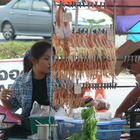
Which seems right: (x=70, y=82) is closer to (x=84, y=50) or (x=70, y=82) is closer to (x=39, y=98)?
(x=84, y=50)

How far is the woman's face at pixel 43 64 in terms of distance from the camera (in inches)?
172

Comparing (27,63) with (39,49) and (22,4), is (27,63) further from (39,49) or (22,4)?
(22,4)

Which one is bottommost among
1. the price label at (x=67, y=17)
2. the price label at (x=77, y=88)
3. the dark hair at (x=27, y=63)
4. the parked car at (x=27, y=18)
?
the parked car at (x=27, y=18)

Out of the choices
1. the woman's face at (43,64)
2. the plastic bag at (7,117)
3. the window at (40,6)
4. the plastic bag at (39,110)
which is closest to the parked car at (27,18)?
the window at (40,6)

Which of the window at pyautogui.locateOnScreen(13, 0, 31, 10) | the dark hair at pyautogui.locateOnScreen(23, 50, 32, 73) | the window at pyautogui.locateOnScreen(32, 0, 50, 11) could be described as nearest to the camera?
the dark hair at pyautogui.locateOnScreen(23, 50, 32, 73)

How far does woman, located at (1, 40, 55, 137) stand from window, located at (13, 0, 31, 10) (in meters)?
13.0

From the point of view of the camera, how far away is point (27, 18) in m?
17.2

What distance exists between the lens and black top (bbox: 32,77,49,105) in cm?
441

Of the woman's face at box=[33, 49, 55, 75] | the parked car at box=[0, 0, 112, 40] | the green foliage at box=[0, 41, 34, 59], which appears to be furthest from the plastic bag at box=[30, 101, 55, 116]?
the parked car at box=[0, 0, 112, 40]

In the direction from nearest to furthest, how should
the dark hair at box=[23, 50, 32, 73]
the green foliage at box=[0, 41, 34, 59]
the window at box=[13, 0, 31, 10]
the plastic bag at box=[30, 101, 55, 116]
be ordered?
1. the plastic bag at box=[30, 101, 55, 116]
2. the dark hair at box=[23, 50, 32, 73]
3. the green foliage at box=[0, 41, 34, 59]
4. the window at box=[13, 0, 31, 10]

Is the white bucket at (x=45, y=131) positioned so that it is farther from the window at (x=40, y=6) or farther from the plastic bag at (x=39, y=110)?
the window at (x=40, y=6)

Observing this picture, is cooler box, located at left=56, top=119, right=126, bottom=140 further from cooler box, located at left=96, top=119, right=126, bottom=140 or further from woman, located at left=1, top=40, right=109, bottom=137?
woman, located at left=1, top=40, right=109, bottom=137

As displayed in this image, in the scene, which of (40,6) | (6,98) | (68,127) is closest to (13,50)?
(40,6)

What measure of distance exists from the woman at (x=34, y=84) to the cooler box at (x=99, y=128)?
64 cm
